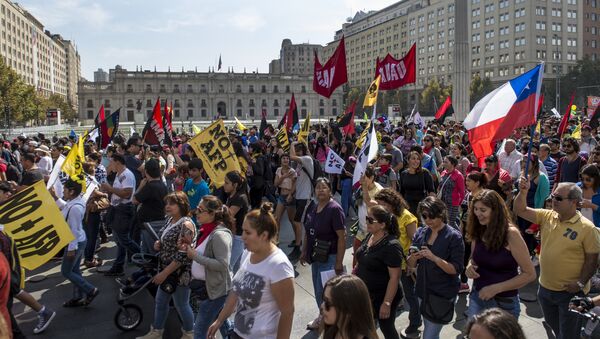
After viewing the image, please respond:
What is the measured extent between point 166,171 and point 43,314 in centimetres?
579

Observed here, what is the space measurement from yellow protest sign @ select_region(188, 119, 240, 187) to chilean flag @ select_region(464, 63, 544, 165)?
353cm

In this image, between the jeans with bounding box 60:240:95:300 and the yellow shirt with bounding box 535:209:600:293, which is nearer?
the yellow shirt with bounding box 535:209:600:293

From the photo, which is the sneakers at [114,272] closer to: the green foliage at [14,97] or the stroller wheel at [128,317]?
the stroller wheel at [128,317]

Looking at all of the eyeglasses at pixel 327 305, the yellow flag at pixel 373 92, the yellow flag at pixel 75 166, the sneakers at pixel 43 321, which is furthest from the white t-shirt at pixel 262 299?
the yellow flag at pixel 373 92

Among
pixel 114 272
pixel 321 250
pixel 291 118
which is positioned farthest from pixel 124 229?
pixel 291 118

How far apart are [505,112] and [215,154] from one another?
4190 millimetres

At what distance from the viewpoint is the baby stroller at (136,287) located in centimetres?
533

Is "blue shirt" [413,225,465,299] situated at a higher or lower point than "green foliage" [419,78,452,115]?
lower

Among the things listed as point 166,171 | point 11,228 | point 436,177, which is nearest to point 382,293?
point 11,228

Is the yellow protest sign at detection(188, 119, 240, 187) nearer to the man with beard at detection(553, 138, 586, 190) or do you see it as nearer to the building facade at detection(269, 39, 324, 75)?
the man with beard at detection(553, 138, 586, 190)

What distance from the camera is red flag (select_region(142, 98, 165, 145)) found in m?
12.3

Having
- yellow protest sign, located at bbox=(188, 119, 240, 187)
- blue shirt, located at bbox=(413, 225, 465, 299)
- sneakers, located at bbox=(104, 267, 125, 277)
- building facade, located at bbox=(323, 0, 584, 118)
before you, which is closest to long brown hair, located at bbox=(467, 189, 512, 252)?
blue shirt, located at bbox=(413, 225, 465, 299)

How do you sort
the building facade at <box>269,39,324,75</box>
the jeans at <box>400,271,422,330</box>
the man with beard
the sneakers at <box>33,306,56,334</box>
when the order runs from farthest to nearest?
the building facade at <box>269,39,324,75</box>, the man with beard, the sneakers at <box>33,306,56,334</box>, the jeans at <box>400,271,422,330</box>

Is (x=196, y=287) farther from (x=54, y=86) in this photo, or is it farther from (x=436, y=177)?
(x=54, y=86)
